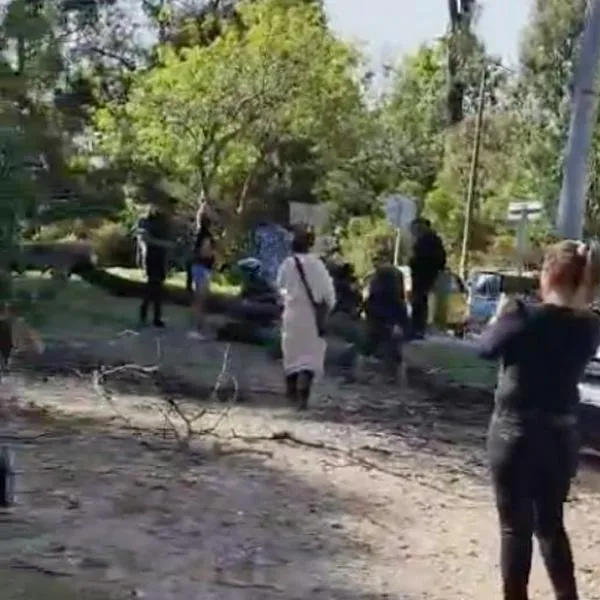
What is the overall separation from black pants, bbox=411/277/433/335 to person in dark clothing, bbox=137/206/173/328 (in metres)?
3.00

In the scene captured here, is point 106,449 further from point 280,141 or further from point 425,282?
point 280,141

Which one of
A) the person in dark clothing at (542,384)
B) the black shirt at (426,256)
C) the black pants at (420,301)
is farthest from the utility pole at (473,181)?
the person in dark clothing at (542,384)

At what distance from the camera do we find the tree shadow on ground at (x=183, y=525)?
22.8 ft

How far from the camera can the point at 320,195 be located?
129 ft

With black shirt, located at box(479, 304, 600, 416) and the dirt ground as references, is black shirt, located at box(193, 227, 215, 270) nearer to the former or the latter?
the dirt ground

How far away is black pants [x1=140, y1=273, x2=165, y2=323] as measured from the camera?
18.8 metres

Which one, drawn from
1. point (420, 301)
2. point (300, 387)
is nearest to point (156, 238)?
point (420, 301)

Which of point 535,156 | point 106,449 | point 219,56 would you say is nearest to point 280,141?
point 219,56

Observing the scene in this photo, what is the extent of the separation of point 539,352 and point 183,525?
8.28 ft

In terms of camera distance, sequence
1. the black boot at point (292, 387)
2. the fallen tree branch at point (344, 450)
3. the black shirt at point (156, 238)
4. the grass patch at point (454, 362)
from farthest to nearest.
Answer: the black shirt at point (156, 238) < the grass patch at point (454, 362) < the black boot at point (292, 387) < the fallen tree branch at point (344, 450)

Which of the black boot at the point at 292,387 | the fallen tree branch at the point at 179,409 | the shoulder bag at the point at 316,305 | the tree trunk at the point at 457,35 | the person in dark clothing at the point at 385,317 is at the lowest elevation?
the fallen tree branch at the point at 179,409

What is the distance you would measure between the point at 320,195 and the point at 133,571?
32576 millimetres

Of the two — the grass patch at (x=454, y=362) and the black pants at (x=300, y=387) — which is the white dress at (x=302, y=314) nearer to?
the black pants at (x=300, y=387)

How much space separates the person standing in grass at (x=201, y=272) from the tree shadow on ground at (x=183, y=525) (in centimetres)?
789
